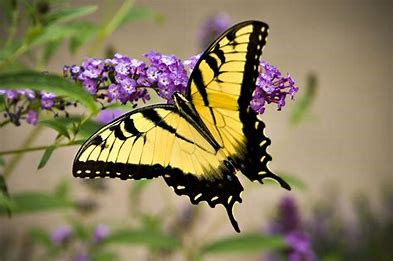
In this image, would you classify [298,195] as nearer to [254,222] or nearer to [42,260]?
[254,222]

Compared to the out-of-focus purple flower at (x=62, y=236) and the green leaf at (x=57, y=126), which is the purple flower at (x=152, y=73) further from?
the out-of-focus purple flower at (x=62, y=236)

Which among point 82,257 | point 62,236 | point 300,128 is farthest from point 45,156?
point 300,128

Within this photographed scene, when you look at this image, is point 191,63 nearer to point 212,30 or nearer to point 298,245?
point 298,245

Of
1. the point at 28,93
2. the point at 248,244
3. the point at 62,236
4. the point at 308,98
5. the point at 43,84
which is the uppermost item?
the point at 43,84

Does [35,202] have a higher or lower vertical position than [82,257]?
higher

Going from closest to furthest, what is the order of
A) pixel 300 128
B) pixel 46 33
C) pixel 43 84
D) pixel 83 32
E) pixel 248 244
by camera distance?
pixel 43 84 → pixel 46 33 → pixel 83 32 → pixel 248 244 → pixel 300 128

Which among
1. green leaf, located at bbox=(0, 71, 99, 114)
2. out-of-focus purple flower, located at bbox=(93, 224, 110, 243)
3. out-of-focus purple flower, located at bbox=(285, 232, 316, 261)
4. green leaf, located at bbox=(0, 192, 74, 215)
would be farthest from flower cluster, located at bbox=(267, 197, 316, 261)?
green leaf, located at bbox=(0, 71, 99, 114)

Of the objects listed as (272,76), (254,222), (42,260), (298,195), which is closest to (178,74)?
(272,76)

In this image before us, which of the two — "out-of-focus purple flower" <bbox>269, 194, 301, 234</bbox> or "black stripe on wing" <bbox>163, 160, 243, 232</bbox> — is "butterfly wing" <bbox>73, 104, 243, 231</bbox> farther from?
"out-of-focus purple flower" <bbox>269, 194, 301, 234</bbox>
